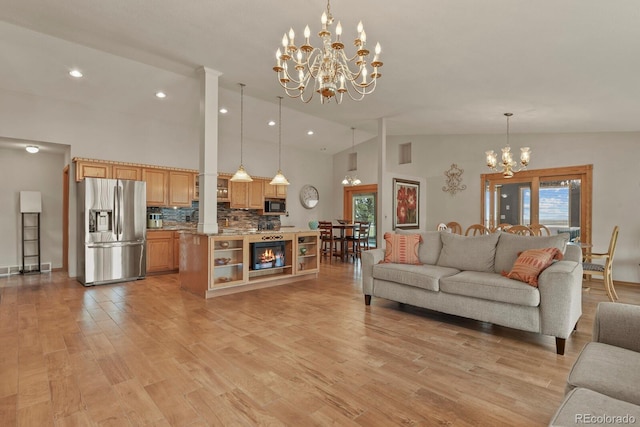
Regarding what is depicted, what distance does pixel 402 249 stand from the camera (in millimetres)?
4113

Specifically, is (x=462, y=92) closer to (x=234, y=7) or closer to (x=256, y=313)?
(x=234, y=7)

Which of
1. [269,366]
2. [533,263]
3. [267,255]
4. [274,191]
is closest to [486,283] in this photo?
[533,263]

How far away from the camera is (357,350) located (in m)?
2.76

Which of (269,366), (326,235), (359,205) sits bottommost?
(269,366)

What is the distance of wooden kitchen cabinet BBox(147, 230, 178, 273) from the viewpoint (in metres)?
6.18

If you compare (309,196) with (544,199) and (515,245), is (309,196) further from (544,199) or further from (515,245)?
(515,245)

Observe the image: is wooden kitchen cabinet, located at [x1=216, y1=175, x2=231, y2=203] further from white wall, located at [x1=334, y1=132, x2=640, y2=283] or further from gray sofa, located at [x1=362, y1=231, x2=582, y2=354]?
gray sofa, located at [x1=362, y1=231, x2=582, y2=354]

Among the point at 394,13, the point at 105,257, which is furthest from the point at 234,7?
the point at 105,257

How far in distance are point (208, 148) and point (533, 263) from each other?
4089 millimetres

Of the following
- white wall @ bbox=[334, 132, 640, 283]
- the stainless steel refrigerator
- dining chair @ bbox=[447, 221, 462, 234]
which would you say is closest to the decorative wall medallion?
white wall @ bbox=[334, 132, 640, 283]

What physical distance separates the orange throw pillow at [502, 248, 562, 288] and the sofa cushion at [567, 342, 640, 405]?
1.37 metres

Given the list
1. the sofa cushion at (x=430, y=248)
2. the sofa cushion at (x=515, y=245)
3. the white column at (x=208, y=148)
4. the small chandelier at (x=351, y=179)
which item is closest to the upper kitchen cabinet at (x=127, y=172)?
the white column at (x=208, y=148)

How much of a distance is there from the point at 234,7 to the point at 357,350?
3136 millimetres

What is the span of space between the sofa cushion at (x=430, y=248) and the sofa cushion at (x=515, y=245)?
0.69m
